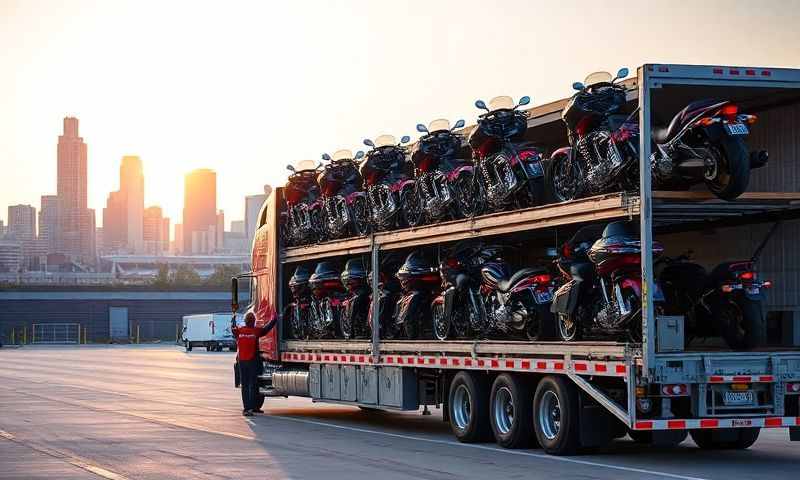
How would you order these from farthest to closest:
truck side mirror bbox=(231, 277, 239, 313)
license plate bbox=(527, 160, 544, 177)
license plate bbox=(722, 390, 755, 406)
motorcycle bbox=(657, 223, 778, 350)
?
truck side mirror bbox=(231, 277, 239, 313), license plate bbox=(527, 160, 544, 177), motorcycle bbox=(657, 223, 778, 350), license plate bbox=(722, 390, 755, 406)

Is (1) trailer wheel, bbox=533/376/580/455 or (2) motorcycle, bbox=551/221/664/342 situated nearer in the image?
(2) motorcycle, bbox=551/221/664/342

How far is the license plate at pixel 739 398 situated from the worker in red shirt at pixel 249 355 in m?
11.3

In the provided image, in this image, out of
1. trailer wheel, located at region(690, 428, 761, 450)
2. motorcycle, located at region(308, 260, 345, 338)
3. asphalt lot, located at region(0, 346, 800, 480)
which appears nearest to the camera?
asphalt lot, located at region(0, 346, 800, 480)

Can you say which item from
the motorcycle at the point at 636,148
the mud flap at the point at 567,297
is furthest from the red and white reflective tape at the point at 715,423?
the motorcycle at the point at 636,148

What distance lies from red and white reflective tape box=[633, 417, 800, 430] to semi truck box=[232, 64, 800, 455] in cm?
1

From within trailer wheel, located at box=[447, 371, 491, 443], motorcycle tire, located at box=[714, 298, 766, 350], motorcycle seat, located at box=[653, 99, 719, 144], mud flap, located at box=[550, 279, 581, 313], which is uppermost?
motorcycle seat, located at box=[653, 99, 719, 144]

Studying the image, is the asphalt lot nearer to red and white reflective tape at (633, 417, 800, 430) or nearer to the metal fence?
red and white reflective tape at (633, 417, 800, 430)

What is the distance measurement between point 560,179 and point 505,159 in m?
1.30

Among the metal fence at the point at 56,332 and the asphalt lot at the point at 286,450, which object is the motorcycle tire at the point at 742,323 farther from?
the metal fence at the point at 56,332

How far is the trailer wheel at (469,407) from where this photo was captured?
17516 mm

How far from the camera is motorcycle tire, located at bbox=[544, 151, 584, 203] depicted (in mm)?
15883

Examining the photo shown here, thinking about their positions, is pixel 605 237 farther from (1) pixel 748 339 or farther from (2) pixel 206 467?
(2) pixel 206 467

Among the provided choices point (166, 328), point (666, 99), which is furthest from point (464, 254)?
point (166, 328)

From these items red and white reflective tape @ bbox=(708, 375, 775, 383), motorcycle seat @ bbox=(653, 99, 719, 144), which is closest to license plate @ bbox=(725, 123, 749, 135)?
motorcycle seat @ bbox=(653, 99, 719, 144)
